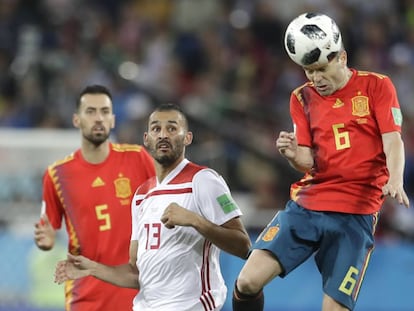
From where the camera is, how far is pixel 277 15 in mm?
14234

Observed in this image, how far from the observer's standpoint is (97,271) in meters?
6.56

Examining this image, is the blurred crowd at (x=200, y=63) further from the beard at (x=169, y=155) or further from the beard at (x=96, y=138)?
the beard at (x=169, y=155)

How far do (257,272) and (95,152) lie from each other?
2031mm

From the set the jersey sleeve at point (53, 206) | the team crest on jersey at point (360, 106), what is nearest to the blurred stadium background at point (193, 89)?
the jersey sleeve at point (53, 206)

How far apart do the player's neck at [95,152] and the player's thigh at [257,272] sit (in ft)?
6.17

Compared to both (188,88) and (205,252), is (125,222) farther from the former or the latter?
(188,88)

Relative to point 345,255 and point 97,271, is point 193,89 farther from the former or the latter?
point 345,255

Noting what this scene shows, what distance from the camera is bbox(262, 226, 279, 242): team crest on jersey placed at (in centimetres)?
643

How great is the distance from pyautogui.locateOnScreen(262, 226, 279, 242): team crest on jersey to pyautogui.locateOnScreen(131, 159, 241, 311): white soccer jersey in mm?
228

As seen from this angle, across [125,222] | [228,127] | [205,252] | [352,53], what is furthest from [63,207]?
[352,53]

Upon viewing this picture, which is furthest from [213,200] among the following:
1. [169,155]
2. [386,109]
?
[386,109]

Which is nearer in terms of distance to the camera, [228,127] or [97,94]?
[97,94]

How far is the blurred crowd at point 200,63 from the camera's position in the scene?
12695mm

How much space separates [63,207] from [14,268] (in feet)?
11.3
